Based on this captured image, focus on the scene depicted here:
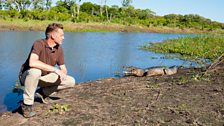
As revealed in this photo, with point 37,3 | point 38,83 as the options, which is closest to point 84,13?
point 37,3

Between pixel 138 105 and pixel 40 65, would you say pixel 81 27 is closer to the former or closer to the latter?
pixel 138 105

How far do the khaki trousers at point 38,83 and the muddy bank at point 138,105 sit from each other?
235 millimetres

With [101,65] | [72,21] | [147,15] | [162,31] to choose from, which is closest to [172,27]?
[162,31]

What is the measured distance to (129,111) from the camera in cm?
423

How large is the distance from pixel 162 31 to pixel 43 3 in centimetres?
2041

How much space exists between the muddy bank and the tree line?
3253cm

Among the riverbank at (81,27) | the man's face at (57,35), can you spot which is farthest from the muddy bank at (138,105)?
the riverbank at (81,27)

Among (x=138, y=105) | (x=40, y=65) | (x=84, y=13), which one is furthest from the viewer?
(x=84, y=13)

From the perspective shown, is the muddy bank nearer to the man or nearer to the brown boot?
the brown boot

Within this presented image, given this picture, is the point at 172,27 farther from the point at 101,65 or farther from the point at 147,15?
the point at 101,65

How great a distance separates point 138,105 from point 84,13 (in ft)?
144

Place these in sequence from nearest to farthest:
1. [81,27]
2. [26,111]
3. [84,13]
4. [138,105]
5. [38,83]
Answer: [26,111] → [38,83] → [138,105] → [81,27] → [84,13]

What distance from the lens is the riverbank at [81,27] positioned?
1264 inches

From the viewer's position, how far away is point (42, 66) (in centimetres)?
395
